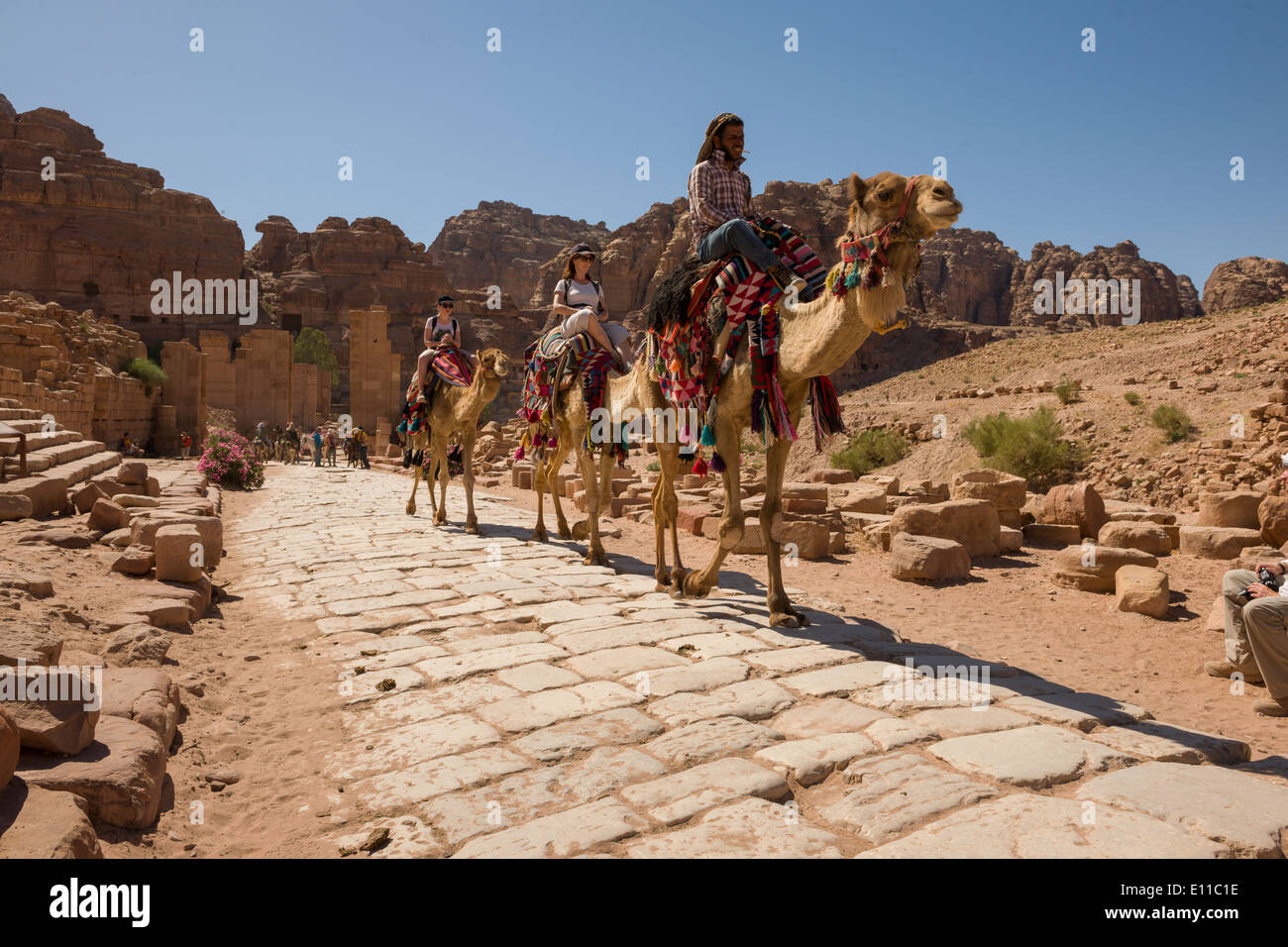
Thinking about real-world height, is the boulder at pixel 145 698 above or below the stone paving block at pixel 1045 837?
above

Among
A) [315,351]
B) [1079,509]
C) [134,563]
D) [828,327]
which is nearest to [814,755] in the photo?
[828,327]

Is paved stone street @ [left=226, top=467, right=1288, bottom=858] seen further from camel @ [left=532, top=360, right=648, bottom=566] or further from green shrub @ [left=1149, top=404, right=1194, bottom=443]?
green shrub @ [left=1149, top=404, right=1194, bottom=443]

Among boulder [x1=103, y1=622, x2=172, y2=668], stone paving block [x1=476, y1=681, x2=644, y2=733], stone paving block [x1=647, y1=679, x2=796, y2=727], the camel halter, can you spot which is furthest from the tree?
stone paving block [x1=647, y1=679, x2=796, y2=727]

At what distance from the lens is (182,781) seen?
351 cm

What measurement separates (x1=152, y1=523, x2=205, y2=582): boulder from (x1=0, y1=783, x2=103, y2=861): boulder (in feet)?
14.2

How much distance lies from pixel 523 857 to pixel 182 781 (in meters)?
1.77

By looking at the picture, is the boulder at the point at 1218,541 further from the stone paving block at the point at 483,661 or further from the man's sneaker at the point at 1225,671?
the stone paving block at the point at 483,661

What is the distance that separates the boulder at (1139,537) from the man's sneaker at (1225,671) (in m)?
3.84

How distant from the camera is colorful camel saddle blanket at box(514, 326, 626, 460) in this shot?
845 centimetres

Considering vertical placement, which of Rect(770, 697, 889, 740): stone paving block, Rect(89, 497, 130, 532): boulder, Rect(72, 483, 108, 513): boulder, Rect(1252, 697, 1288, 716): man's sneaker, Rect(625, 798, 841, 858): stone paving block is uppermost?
Rect(72, 483, 108, 513): boulder

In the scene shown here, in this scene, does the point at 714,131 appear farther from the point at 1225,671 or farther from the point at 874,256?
the point at 1225,671

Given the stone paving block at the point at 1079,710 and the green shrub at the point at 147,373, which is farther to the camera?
the green shrub at the point at 147,373

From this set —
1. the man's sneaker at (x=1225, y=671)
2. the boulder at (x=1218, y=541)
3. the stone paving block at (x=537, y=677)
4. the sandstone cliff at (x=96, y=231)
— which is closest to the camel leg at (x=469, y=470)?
the stone paving block at (x=537, y=677)

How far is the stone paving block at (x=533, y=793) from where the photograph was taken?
9.82ft
